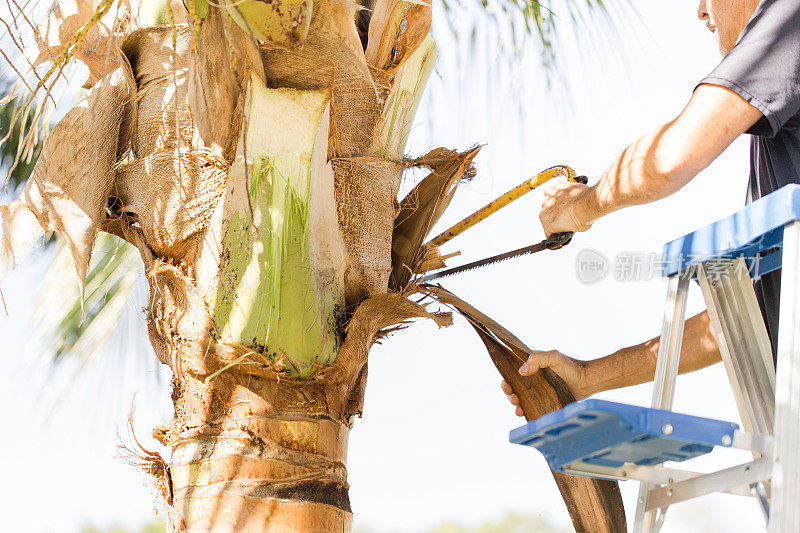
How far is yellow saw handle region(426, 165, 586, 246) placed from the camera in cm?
205

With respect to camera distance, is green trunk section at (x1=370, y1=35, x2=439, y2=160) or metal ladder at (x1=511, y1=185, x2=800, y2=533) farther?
green trunk section at (x1=370, y1=35, x2=439, y2=160)

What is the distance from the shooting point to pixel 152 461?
5.78ft

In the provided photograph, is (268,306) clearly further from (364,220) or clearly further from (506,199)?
(506,199)

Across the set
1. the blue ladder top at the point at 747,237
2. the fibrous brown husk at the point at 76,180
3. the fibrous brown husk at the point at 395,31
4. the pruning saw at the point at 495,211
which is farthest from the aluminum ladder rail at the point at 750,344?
the fibrous brown husk at the point at 76,180

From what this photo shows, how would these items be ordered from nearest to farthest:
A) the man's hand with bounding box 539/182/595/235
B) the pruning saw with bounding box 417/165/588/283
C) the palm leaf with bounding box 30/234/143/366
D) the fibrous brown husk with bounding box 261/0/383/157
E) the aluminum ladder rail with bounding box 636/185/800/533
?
the aluminum ladder rail with bounding box 636/185/800/533, the fibrous brown husk with bounding box 261/0/383/157, the man's hand with bounding box 539/182/595/235, the pruning saw with bounding box 417/165/588/283, the palm leaf with bounding box 30/234/143/366

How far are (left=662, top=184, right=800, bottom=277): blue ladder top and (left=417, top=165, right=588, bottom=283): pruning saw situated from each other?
Answer: 1.84 ft

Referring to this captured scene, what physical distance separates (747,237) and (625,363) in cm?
76

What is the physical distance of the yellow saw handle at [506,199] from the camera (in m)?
2.05

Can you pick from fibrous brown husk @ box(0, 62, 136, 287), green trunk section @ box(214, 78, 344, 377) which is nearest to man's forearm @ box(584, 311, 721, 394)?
green trunk section @ box(214, 78, 344, 377)

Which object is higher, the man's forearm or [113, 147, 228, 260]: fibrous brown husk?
[113, 147, 228, 260]: fibrous brown husk

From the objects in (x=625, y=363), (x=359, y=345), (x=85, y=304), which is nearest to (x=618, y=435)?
(x=359, y=345)

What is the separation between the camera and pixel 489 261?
234cm

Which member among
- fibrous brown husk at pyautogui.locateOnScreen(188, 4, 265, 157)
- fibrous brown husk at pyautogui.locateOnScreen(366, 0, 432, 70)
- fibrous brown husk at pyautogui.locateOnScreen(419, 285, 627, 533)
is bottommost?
fibrous brown husk at pyautogui.locateOnScreen(419, 285, 627, 533)

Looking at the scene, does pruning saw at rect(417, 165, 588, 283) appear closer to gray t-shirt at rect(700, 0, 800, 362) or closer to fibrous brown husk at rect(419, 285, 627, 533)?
fibrous brown husk at rect(419, 285, 627, 533)
